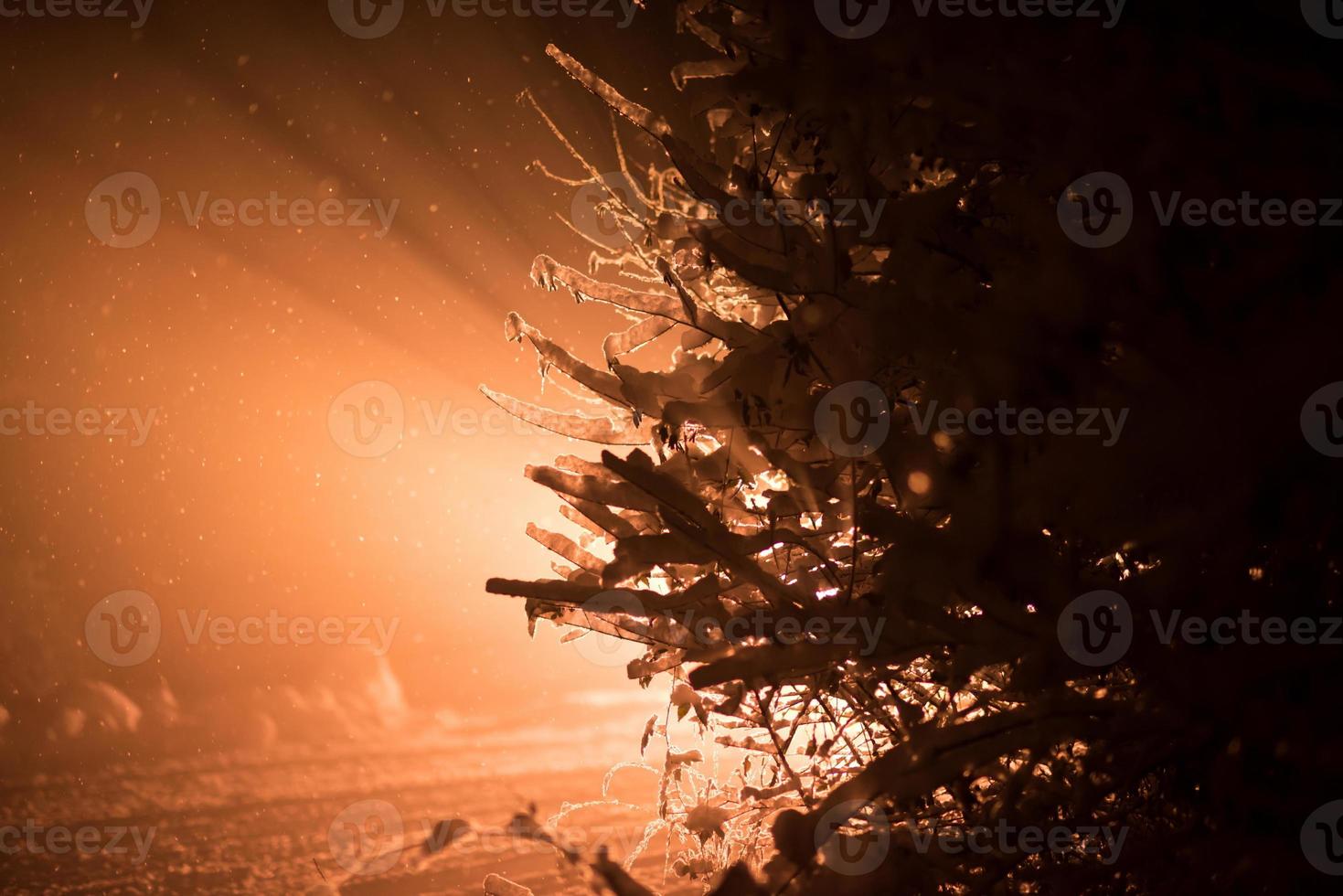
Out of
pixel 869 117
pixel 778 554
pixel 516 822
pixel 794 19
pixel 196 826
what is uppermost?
pixel 794 19

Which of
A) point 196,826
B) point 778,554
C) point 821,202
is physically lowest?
point 196,826

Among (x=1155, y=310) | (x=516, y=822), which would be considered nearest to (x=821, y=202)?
(x=1155, y=310)

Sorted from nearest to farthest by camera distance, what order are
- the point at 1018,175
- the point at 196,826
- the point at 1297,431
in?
the point at 1297,431 → the point at 1018,175 → the point at 196,826

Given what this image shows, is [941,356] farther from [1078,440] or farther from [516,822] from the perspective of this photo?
[516,822]

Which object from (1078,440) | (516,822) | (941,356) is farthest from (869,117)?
(516,822)

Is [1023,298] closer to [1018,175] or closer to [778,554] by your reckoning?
[1018,175]

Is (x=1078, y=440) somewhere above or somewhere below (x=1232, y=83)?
below

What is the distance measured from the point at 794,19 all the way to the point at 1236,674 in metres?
0.86

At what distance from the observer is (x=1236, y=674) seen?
64cm

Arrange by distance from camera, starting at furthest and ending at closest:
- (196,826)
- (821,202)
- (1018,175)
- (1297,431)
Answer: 1. (196,826)
2. (1018,175)
3. (821,202)
4. (1297,431)

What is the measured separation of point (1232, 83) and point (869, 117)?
37cm

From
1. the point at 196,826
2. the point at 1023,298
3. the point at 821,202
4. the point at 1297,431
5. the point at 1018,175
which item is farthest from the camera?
the point at 196,826

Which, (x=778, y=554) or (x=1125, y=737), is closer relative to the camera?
(x=1125, y=737)

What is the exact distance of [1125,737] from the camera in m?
0.67
